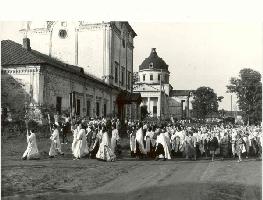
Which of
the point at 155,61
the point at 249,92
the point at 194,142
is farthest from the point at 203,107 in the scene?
the point at 249,92

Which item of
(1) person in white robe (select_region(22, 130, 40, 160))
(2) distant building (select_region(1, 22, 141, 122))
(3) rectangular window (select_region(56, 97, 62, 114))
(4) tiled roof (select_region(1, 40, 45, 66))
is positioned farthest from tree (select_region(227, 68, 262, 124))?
Answer: (3) rectangular window (select_region(56, 97, 62, 114))

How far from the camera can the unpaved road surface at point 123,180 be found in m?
9.41

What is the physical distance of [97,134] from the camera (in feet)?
49.8

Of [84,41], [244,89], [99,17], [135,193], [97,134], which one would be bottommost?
[135,193]

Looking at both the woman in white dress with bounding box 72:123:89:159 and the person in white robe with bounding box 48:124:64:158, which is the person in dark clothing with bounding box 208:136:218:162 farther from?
the person in white robe with bounding box 48:124:64:158

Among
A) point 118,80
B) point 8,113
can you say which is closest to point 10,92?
point 8,113

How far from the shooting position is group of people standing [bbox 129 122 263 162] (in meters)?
16.1

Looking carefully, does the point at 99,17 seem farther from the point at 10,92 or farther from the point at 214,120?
the point at 214,120

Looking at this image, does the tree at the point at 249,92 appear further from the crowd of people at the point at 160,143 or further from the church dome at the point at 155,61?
the church dome at the point at 155,61

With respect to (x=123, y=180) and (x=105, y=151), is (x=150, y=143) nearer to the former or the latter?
(x=105, y=151)

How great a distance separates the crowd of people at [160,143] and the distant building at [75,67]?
2.69 metres

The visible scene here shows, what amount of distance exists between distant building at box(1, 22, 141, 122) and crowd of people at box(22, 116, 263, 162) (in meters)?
2.69

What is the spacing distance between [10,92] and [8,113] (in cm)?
112

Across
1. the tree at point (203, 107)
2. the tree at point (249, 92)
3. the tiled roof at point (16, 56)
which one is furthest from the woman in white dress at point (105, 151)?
the tiled roof at point (16, 56)
